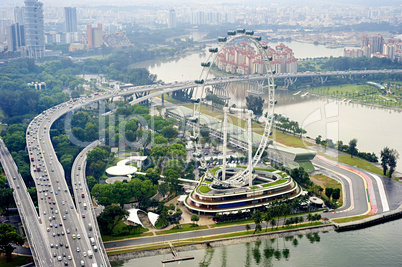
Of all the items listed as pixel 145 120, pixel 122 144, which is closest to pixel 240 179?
pixel 122 144

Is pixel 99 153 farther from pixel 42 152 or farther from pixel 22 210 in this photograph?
pixel 22 210

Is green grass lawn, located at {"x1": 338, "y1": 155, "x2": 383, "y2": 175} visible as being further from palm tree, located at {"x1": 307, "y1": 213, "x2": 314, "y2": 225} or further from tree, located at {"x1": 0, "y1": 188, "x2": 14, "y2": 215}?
tree, located at {"x1": 0, "y1": 188, "x2": 14, "y2": 215}

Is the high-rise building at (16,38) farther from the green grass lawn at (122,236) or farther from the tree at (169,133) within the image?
the green grass lawn at (122,236)

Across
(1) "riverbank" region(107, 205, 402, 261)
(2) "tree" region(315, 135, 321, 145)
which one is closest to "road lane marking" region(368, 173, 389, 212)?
(1) "riverbank" region(107, 205, 402, 261)

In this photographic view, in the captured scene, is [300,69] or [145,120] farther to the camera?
[300,69]

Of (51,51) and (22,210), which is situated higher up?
(51,51)

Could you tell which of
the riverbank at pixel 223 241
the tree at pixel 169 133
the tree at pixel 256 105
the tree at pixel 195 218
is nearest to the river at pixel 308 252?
the riverbank at pixel 223 241
